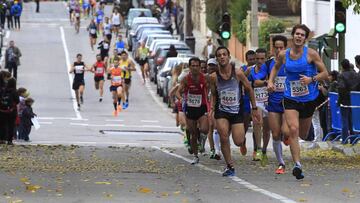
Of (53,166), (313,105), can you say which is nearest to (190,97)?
(53,166)

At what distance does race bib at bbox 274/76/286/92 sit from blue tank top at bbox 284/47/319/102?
2.97ft

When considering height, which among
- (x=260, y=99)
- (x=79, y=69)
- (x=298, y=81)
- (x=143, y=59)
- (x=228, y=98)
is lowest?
(x=143, y=59)

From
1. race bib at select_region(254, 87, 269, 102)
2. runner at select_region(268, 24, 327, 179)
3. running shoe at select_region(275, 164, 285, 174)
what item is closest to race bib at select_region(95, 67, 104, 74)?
race bib at select_region(254, 87, 269, 102)

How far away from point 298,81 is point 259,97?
3.65m

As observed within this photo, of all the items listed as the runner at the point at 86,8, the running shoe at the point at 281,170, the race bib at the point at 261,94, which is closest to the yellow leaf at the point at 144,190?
the running shoe at the point at 281,170

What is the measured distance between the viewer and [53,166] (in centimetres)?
1728

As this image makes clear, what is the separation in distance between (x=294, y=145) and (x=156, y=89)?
3188 centimetres

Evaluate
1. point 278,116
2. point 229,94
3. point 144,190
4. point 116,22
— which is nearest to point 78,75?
point 229,94

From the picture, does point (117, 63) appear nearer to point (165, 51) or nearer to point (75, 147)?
point (165, 51)

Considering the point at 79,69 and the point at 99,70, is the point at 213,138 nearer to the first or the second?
the point at 79,69

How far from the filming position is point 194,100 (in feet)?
59.6

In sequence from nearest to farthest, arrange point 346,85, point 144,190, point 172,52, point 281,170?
point 144,190 < point 281,170 < point 346,85 < point 172,52

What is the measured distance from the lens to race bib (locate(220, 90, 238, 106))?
1595 centimetres

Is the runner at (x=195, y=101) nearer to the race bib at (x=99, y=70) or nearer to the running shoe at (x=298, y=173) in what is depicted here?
the running shoe at (x=298, y=173)
